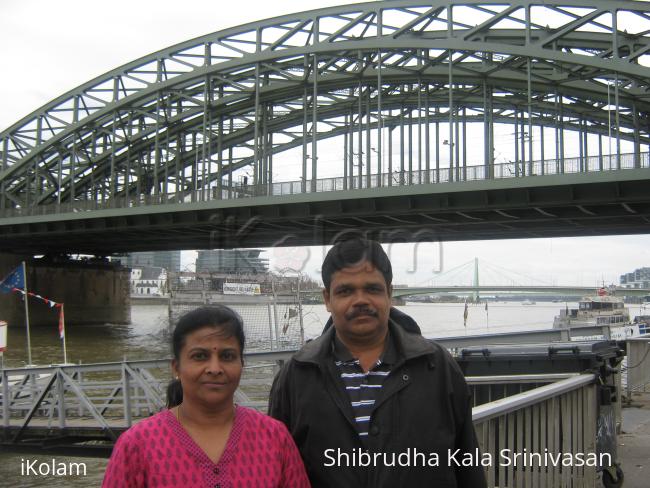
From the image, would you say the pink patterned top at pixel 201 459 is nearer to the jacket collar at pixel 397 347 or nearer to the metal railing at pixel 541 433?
the jacket collar at pixel 397 347

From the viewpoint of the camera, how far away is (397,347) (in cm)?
304

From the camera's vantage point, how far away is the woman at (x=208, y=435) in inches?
103

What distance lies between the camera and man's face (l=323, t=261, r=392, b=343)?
3006 millimetres

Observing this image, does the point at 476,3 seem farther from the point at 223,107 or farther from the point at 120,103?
the point at 120,103

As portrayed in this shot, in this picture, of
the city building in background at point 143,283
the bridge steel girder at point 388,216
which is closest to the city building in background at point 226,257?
the bridge steel girder at point 388,216

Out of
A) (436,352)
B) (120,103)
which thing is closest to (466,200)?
(120,103)

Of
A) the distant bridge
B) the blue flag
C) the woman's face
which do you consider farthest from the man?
the distant bridge

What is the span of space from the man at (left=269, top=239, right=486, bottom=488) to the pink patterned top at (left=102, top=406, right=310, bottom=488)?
0.55 feet

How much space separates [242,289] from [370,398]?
23704 millimetres

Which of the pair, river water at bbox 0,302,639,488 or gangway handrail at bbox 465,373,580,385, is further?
river water at bbox 0,302,639,488

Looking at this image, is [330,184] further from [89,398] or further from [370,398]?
[370,398]

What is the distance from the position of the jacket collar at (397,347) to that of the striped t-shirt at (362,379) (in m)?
0.04

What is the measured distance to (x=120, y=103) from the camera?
154ft

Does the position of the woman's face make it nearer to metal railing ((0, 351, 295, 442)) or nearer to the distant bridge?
metal railing ((0, 351, 295, 442))
